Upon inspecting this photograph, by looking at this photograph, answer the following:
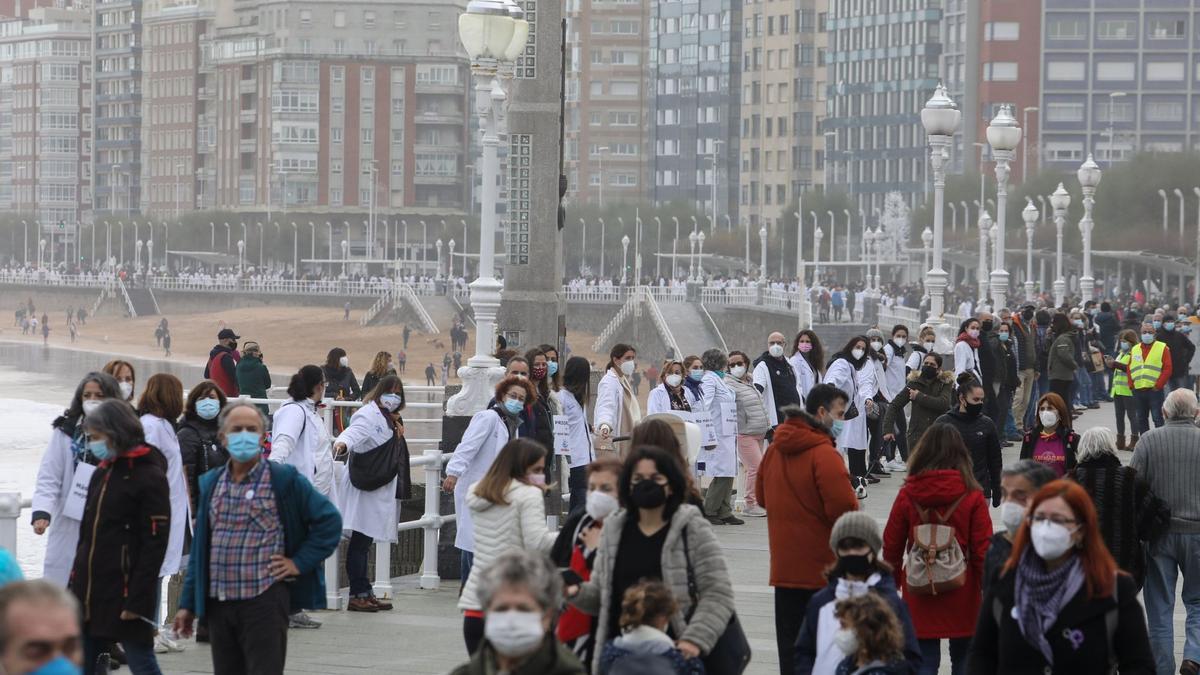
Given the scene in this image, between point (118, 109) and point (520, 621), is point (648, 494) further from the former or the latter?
point (118, 109)

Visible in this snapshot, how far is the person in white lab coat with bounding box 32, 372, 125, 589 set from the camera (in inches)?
356

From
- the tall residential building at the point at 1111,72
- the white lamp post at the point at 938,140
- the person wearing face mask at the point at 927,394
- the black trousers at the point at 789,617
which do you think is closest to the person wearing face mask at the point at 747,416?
the person wearing face mask at the point at 927,394

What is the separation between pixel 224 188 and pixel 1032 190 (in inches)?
2572

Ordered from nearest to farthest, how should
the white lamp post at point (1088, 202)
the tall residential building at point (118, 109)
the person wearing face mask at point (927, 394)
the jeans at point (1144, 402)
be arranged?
the person wearing face mask at point (927, 394), the jeans at point (1144, 402), the white lamp post at point (1088, 202), the tall residential building at point (118, 109)

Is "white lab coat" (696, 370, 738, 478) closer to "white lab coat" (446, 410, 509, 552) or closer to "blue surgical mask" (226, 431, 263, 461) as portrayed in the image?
"white lab coat" (446, 410, 509, 552)

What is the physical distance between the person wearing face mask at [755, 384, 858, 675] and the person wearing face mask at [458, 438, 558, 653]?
1058mm

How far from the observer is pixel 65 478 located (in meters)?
9.17

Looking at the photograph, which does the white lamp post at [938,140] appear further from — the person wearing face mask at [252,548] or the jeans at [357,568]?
the person wearing face mask at [252,548]

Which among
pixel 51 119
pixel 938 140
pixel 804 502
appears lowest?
pixel 804 502

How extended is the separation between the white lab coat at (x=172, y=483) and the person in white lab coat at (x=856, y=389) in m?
9.68

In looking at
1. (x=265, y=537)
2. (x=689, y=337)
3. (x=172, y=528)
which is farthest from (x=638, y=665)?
(x=689, y=337)

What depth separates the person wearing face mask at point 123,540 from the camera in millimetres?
8227

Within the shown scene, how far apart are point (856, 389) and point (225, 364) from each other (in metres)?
5.80

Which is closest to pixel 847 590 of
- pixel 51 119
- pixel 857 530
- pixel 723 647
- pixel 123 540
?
pixel 857 530
